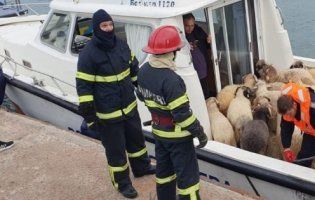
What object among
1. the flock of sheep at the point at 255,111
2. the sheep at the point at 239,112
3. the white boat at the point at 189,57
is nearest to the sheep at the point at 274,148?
the flock of sheep at the point at 255,111

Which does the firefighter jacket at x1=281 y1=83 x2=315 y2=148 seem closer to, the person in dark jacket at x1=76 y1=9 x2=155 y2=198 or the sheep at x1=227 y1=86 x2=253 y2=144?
the sheep at x1=227 y1=86 x2=253 y2=144

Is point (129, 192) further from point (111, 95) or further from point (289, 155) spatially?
point (289, 155)

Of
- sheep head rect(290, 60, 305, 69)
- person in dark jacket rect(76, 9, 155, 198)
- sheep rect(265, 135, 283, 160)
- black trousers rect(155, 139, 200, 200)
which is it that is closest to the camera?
black trousers rect(155, 139, 200, 200)

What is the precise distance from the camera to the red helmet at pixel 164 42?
3.18m

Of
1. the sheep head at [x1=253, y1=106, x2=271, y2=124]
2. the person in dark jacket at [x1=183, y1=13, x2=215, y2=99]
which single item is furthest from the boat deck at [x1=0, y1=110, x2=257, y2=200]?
the person in dark jacket at [x1=183, y1=13, x2=215, y2=99]

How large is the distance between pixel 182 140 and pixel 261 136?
4.78 feet

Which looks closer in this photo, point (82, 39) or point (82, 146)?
point (82, 146)

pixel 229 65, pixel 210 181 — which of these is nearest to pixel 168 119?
pixel 210 181

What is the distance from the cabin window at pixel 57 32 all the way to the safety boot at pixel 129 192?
7.84 feet

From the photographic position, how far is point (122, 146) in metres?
3.93

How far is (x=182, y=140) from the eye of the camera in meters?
3.36

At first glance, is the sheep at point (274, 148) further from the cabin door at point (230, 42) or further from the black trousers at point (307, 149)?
the cabin door at point (230, 42)

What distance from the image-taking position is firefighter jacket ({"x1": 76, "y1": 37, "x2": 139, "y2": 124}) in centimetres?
362

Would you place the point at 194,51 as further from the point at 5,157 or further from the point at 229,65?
the point at 5,157
